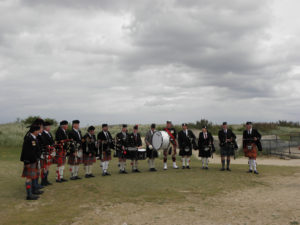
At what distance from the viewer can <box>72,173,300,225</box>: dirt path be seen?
568cm

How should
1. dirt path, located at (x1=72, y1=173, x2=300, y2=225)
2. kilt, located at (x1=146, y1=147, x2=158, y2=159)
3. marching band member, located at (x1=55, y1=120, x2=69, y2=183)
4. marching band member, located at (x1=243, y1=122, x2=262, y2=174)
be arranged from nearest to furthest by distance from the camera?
dirt path, located at (x1=72, y1=173, x2=300, y2=225) → marching band member, located at (x1=55, y1=120, x2=69, y2=183) → marching band member, located at (x1=243, y1=122, x2=262, y2=174) → kilt, located at (x1=146, y1=147, x2=158, y2=159)

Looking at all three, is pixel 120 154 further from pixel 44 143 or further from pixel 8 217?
pixel 8 217

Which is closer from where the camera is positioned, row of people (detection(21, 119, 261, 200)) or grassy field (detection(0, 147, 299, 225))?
grassy field (detection(0, 147, 299, 225))

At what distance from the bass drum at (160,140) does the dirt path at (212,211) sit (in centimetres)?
438

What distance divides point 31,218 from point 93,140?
496 centimetres

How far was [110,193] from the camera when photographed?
810 cm

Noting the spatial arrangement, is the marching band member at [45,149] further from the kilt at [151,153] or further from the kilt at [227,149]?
the kilt at [227,149]

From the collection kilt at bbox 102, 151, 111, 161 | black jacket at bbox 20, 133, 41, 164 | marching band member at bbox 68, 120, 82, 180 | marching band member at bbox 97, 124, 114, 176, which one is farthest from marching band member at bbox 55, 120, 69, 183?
black jacket at bbox 20, 133, 41, 164

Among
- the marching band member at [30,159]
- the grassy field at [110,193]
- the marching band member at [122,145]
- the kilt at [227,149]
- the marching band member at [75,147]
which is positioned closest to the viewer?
the grassy field at [110,193]

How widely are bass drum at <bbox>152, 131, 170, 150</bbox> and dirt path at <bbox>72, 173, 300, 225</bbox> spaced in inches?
172

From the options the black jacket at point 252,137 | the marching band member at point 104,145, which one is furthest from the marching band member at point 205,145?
the marching band member at point 104,145

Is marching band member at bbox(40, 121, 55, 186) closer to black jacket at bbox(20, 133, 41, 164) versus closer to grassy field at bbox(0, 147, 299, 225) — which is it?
grassy field at bbox(0, 147, 299, 225)

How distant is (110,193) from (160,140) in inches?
169

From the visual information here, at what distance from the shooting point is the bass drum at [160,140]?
11815 mm
